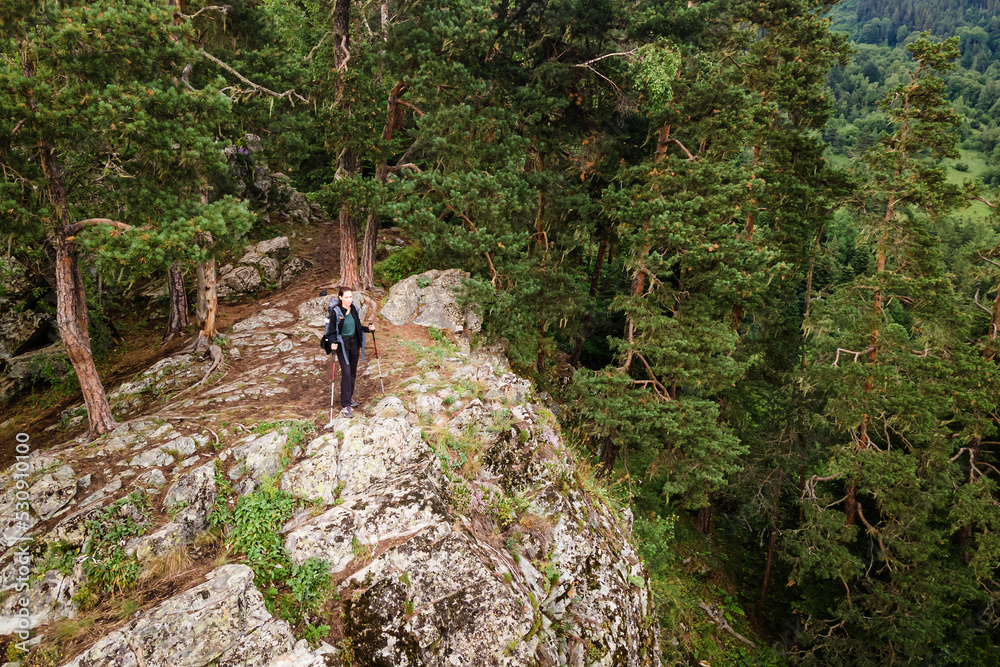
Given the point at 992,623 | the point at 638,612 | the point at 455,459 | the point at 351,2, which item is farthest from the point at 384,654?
the point at 992,623

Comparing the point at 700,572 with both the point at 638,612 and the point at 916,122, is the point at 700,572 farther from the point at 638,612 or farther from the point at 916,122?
the point at 916,122

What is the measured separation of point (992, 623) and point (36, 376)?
88.3 ft

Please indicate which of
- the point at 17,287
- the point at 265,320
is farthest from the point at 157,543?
the point at 17,287

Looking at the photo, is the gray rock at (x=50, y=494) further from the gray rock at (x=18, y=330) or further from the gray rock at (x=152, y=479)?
the gray rock at (x=18, y=330)

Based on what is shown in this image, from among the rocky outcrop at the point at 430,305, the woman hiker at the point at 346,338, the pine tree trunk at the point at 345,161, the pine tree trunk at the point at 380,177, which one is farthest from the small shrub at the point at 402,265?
the woman hiker at the point at 346,338

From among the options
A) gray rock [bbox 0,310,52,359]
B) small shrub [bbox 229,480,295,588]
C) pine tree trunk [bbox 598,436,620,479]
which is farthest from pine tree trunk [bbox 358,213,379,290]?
pine tree trunk [bbox 598,436,620,479]

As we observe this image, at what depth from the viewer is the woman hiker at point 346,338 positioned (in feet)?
25.8

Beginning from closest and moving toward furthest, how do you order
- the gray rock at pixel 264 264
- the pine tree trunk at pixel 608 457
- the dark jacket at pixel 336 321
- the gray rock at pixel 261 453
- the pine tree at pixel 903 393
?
the gray rock at pixel 261 453 → the dark jacket at pixel 336 321 → the pine tree at pixel 903 393 → the gray rock at pixel 264 264 → the pine tree trunk at pixel 608 457

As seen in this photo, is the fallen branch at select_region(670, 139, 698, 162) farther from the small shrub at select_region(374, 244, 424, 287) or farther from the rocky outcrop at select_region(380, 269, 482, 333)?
the small shrub at select_region(374, 244, 424, 287)

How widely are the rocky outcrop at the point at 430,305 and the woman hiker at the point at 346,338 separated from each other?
14.7 ft

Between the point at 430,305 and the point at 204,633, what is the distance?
8943mm

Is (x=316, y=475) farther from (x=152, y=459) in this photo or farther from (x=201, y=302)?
(x=201, y=302)

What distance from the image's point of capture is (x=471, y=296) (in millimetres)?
12469

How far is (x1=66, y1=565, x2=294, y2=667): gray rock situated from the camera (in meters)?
4.86
